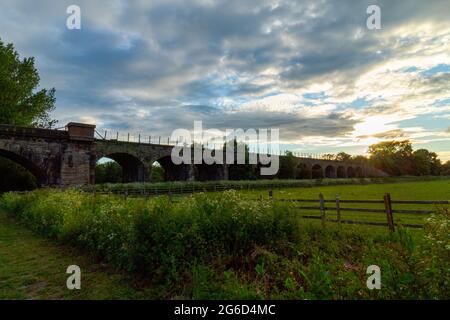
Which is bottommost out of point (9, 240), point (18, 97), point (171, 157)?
point (9, 240)

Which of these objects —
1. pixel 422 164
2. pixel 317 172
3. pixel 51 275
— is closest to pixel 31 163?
pixel 51 275

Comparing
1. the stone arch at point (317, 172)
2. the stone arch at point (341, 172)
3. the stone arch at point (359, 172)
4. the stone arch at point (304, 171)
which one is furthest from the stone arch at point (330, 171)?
the stone arch at point (359, 172)

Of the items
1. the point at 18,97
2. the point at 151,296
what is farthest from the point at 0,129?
the point at 151,296

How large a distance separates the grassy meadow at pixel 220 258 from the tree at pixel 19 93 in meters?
24.0

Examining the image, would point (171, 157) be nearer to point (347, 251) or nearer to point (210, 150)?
point (210, 150)

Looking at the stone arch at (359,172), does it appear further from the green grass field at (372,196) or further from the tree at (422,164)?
the green grass field at (372,196)

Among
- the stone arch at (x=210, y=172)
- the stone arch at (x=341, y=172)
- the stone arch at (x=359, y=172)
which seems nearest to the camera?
the stone arch at (x=210, y=172)

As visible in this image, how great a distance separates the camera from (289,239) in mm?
6043

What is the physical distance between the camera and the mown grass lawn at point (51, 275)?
173 inches

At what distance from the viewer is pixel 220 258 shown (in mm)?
4746

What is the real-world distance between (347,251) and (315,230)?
1384mm

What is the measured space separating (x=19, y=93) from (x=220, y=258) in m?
31.4

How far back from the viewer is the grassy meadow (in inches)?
131

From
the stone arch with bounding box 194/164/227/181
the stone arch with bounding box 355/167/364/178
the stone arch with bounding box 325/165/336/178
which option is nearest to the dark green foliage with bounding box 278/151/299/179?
the stone arch with bounding box 194/164/227/181
